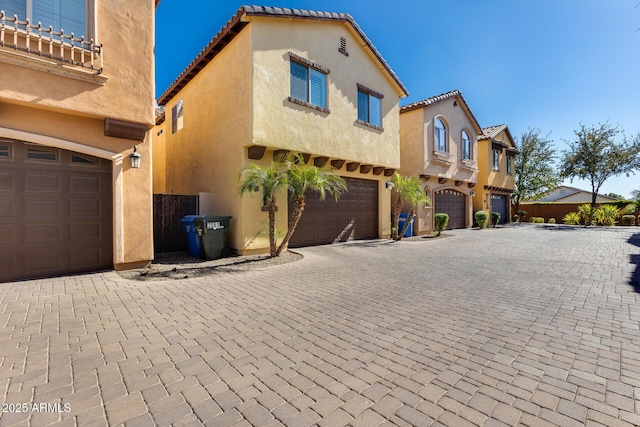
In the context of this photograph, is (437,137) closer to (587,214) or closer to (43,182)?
(587,214)

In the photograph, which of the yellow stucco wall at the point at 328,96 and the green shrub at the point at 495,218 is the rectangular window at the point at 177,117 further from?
the green shrub at the point at 495,218

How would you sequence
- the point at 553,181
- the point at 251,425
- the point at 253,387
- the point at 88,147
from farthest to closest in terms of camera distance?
1. the point at 553,181
2. the point at 88,147
3. the point at 253,387
4. the point at 251,425

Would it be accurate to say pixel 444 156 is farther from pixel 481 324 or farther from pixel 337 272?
pixel 481 324

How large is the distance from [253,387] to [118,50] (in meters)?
7.95

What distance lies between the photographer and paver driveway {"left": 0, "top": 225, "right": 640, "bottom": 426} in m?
2.39

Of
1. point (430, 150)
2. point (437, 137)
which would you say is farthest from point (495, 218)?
point (430, 150)

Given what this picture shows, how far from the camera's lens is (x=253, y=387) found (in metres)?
2.69

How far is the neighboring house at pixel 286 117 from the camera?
9.57 meters

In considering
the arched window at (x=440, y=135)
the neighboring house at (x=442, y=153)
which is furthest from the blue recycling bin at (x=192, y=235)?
the arched window at (x=440, y=135)

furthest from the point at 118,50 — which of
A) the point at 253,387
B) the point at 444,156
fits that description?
the point at 444,156

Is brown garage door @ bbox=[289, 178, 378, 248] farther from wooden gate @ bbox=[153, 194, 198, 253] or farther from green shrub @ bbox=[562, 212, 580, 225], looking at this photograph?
green shrub @ bbox=[562, 212, 580, 225]

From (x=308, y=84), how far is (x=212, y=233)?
636 cm

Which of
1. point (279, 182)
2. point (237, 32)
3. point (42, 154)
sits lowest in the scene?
point (279, 182)

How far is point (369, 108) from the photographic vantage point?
44.5ft
